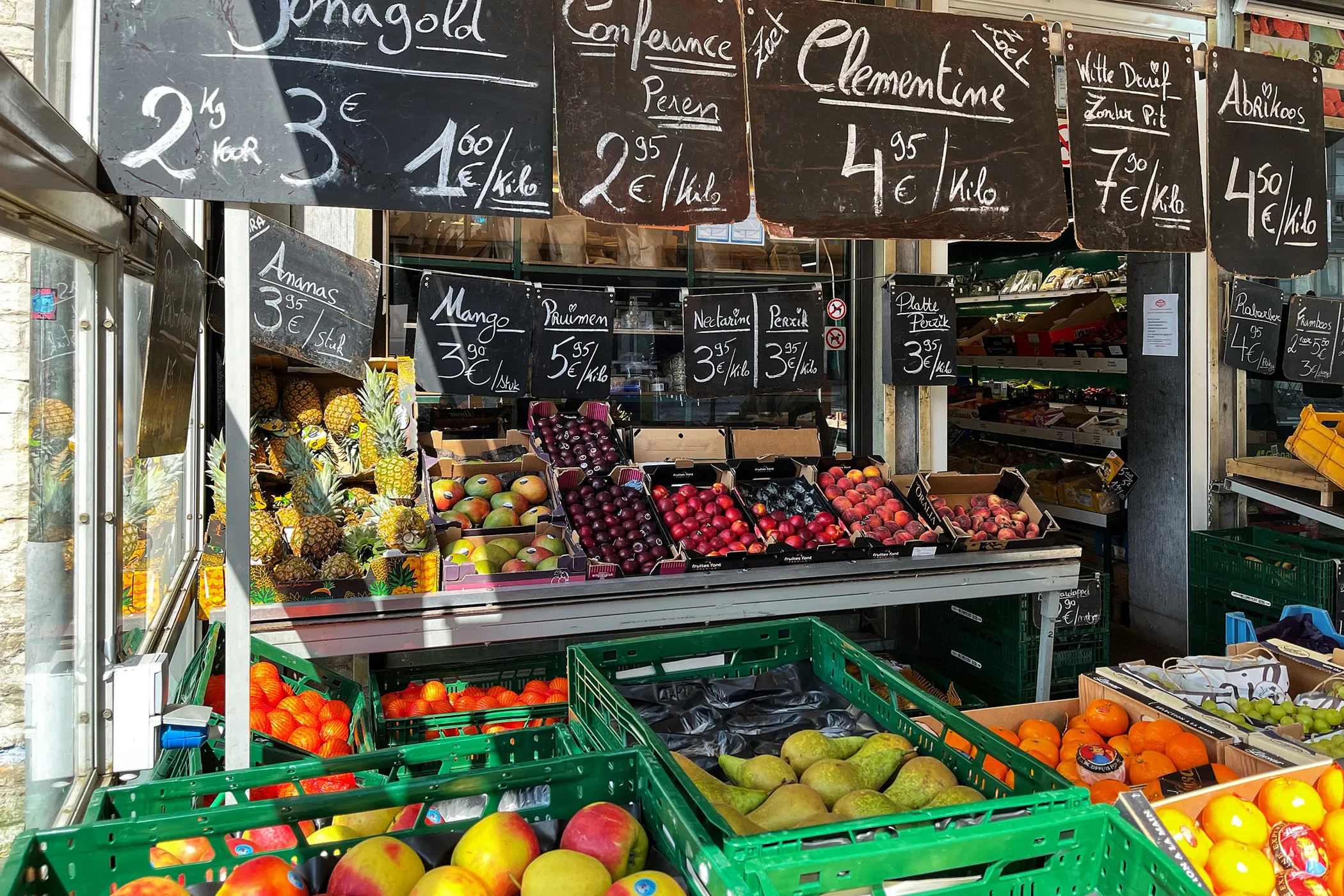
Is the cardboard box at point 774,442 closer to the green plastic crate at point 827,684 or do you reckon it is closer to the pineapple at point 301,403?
the pineapple at point 301,403

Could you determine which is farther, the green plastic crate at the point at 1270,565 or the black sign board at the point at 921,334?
the black sign board at the point at 921,334

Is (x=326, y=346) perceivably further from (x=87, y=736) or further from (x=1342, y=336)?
(x=1342, y=336)

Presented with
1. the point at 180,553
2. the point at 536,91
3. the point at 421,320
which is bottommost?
the point at 180,553

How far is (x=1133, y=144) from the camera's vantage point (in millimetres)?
3141

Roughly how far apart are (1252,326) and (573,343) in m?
4.13

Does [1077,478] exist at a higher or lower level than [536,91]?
lower

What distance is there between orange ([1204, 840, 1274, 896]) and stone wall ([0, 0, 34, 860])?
2.46 metres

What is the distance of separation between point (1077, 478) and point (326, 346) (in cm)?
637

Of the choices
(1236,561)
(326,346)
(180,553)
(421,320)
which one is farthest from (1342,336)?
(180,553)

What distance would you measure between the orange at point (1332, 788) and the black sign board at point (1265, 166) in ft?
5.72

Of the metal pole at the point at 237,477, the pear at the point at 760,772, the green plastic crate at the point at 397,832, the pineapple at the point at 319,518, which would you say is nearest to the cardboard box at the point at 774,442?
the pineapple at the point at 319,518

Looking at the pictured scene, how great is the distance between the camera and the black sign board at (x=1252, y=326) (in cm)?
572

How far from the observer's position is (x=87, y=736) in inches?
83.7

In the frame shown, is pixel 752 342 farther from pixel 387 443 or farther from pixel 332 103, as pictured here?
pixel 332 103
